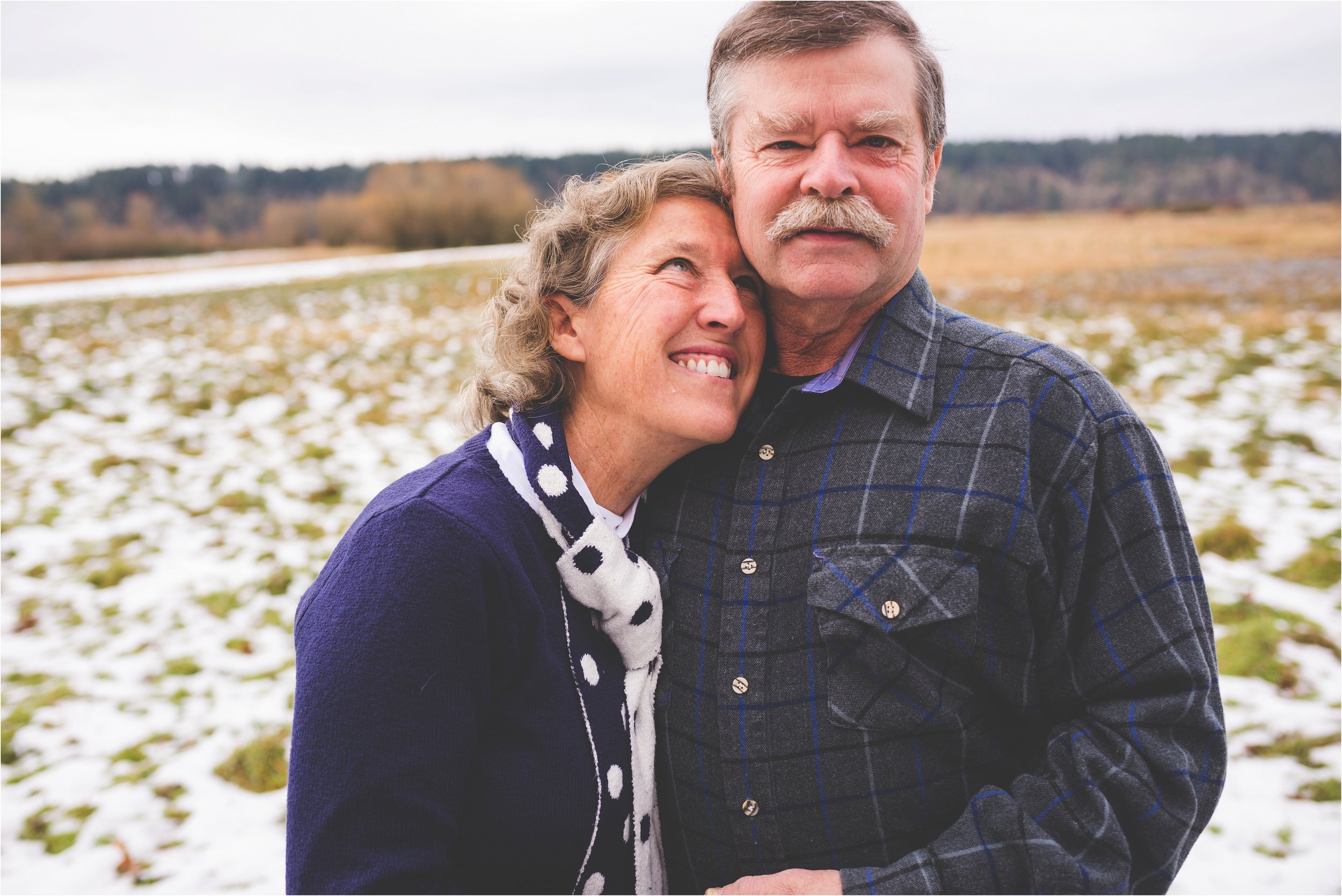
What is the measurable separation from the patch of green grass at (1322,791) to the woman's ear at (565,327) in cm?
303

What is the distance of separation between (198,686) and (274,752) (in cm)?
77

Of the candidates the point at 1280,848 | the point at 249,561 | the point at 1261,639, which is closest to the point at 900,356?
the point at 1280,848

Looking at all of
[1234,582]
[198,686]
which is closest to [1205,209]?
[1234,582]

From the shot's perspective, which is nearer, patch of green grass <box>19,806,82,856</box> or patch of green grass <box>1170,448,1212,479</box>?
patch of green grass <box>19,806,82,856</box>

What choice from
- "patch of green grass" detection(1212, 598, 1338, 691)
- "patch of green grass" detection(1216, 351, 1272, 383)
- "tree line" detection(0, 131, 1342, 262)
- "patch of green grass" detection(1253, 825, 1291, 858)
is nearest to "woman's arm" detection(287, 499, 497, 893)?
"patch of green grass" detection(1253, 825, 1291, 858)

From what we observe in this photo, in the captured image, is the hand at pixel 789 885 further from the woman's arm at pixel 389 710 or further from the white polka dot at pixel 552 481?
the white polka dot at pixel 552 481

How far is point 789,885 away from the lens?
1.50 m

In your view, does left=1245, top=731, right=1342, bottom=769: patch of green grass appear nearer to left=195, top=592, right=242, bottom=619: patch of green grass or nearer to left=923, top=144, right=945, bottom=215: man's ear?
left=923, top=144, right=945, bottom=215: man's ear

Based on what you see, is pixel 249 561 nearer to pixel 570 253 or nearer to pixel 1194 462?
pixel 570 253

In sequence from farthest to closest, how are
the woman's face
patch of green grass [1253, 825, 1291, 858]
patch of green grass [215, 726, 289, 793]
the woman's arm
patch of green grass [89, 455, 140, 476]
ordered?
1. patch of green grass [89, 455, 140, 476]
2. patch of green grass [215, 726, 289, 793]
3. patch of green grass [1253, 825, 1291, 858]
4. the woman's face
5. the woman's arm

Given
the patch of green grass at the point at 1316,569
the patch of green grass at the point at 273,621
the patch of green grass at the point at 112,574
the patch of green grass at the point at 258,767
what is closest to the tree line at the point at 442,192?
the patch of green grass at the point at 112,574

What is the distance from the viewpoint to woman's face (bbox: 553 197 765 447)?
1.68 meters

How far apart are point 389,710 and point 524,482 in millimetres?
499

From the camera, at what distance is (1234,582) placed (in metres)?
4.24
